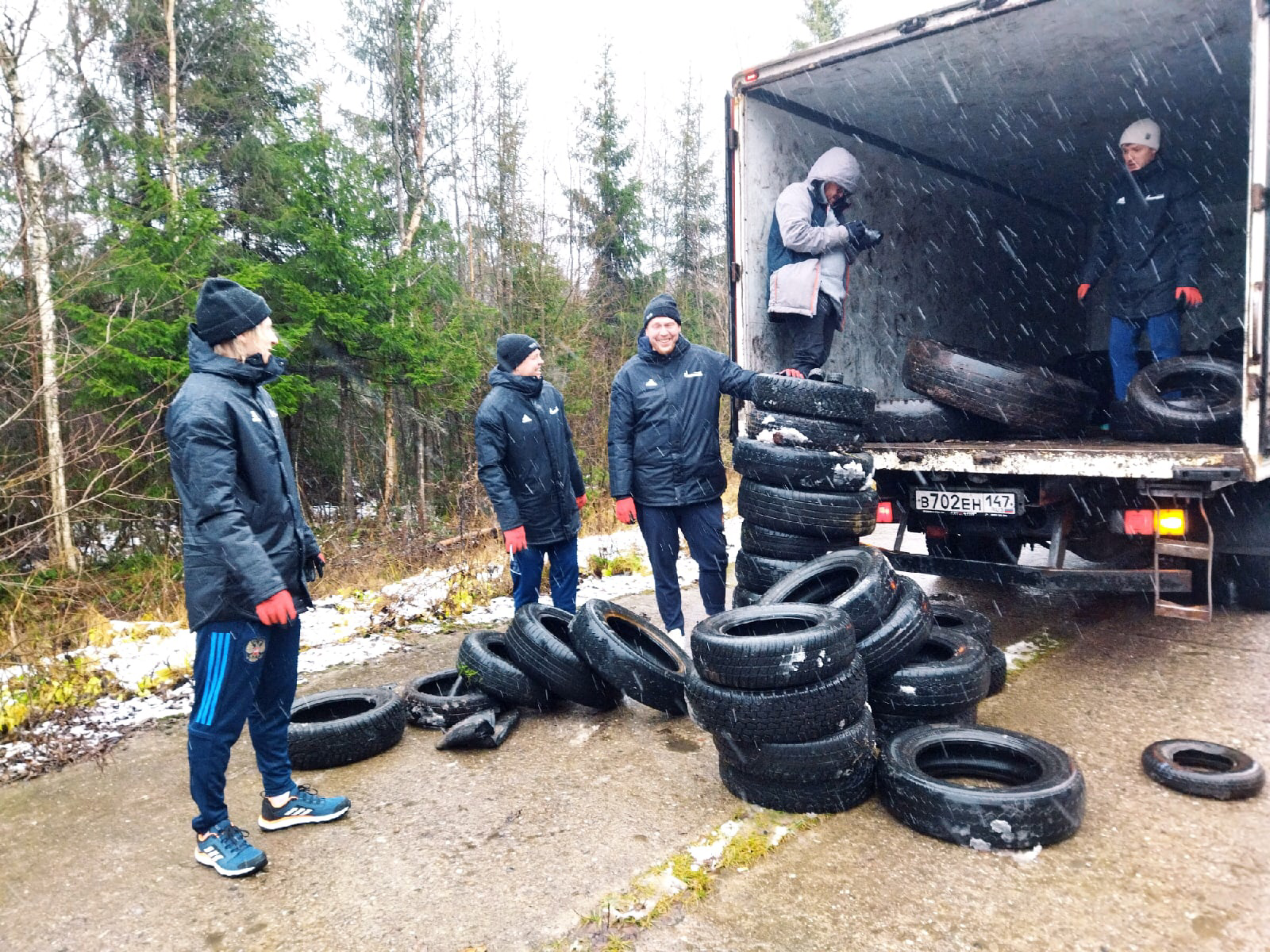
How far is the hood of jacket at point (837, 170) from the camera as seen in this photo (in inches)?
219

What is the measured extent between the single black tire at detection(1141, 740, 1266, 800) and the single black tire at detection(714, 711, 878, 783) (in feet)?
3.96

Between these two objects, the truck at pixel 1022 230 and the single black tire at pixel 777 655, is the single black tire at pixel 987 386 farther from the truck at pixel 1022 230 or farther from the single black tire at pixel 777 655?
the single black tire at pixel 777 655

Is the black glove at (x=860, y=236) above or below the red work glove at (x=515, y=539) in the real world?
above

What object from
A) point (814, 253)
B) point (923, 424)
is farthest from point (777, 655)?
point (814, 253)

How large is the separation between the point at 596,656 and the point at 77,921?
2104mm

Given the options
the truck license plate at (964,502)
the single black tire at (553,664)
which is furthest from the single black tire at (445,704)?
the truck license plate at (964,502)

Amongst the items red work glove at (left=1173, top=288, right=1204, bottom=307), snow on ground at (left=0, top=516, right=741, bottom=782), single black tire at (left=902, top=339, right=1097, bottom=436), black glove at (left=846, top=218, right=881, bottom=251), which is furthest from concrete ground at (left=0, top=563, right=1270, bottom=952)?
black glove at (left=846, top=218, right=881, bottom=251)

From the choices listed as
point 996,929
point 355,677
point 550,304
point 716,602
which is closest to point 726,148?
point 716,602

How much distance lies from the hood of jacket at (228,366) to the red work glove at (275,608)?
73 centimetres

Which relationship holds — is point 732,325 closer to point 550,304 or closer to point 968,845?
point 968,845

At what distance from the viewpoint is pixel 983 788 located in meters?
2.86

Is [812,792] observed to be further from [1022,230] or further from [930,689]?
[1022,230]

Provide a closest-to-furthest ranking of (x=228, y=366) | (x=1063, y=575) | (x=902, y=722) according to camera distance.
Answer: (x=228, y=366)
(x=902, y=722)
(x=1063, y=575)

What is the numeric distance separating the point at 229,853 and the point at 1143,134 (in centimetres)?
670
